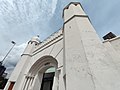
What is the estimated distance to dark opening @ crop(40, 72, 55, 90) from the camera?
6.65 metres

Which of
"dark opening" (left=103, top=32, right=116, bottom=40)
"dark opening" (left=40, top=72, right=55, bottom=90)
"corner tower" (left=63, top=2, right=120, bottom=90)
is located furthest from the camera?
"dark opening" (left=40, top=72, right=55, bottom=90)

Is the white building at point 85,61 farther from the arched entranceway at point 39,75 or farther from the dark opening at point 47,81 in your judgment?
the dark opening at point 47,81

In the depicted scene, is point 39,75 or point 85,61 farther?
point 39,75

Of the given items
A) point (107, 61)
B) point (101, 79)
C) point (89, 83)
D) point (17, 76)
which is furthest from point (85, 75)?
point (17, 76)

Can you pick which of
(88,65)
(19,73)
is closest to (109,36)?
(88,65)

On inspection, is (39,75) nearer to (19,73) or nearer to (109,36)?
(19,73)

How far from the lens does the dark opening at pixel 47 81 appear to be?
6648 mm

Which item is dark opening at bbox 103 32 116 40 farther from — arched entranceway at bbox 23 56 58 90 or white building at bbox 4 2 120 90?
arched entranceway at bbox 23 56 58 90

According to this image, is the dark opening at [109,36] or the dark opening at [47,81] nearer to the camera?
the dark opening at [109,36]

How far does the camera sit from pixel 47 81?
6.79 meters

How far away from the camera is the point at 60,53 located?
16.2ft

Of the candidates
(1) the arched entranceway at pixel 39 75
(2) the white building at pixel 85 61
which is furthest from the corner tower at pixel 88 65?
(1) the arched entranceway at pixel 39 75

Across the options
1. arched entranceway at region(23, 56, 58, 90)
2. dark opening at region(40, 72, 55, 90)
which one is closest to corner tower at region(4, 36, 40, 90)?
arched entranceway at region(23, 56, 58, 90)

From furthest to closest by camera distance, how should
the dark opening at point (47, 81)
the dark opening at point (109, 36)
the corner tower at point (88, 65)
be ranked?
the dark opening at point (47, 81)
the dark opening at point (109, 36)
the corner tower at point (88, 65)
